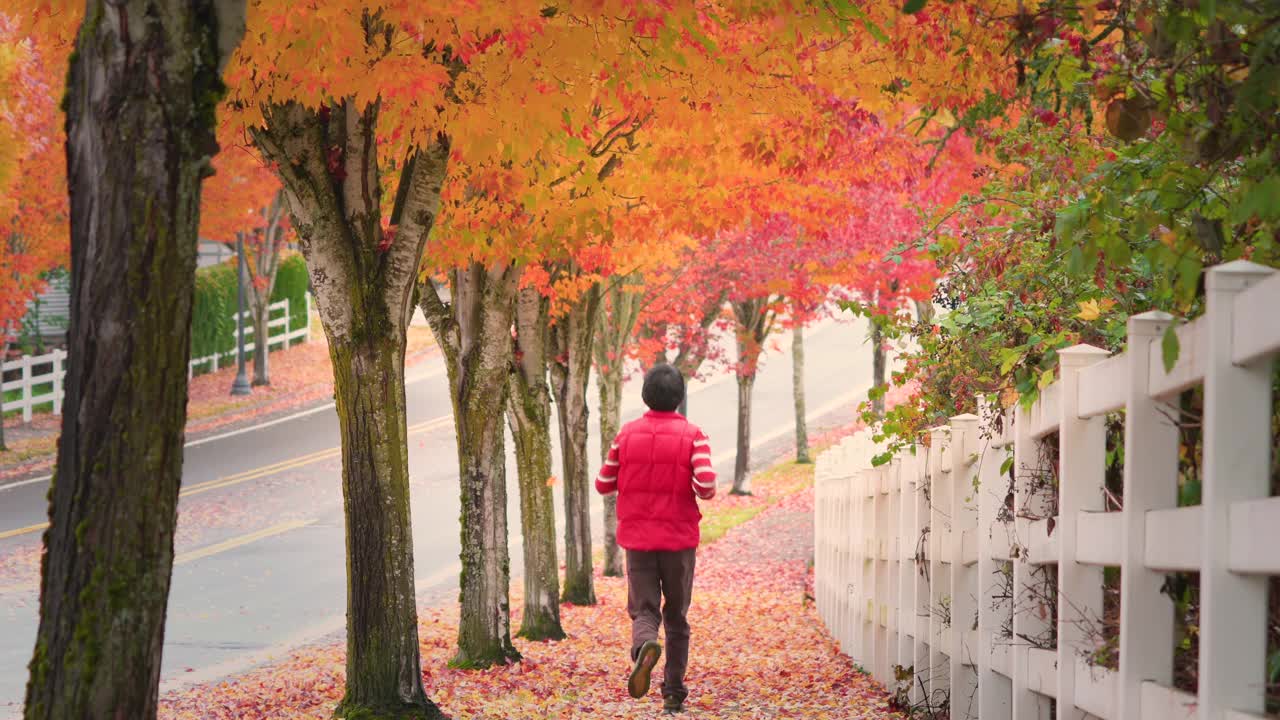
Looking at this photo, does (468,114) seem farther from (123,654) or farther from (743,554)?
(743,554)

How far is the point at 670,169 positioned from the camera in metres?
12.4

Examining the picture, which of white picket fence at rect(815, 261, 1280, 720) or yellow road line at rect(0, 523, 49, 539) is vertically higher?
white picket fence at rect(815, 261, 1280, 720)

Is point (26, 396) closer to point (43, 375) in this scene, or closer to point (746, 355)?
point (43, 375)

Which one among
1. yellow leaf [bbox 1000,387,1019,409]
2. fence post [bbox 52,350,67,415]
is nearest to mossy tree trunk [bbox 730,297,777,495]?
fence post [bbox 52,350,67,415]

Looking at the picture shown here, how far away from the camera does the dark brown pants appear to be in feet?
27.3

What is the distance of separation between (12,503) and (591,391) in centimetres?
2013

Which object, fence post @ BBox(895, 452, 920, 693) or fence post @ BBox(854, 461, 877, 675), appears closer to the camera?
fence post @ BBox(895, 452, 920, 693)

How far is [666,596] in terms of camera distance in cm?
851

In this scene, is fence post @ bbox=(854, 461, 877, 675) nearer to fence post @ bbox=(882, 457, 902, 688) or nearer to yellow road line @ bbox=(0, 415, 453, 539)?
fence post @ bbox=(882, 457, 902, 688)

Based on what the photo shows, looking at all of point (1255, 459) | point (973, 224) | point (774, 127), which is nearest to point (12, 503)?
point (774, 127)

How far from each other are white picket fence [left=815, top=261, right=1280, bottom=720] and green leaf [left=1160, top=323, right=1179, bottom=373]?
65 mm

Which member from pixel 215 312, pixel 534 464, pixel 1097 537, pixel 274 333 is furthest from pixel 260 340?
pixel 1097 537

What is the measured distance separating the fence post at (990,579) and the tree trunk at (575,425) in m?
9.48

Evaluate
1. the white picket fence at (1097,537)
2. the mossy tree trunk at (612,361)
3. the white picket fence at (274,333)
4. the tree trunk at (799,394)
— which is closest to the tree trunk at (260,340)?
the white picket fence at (274,333)
